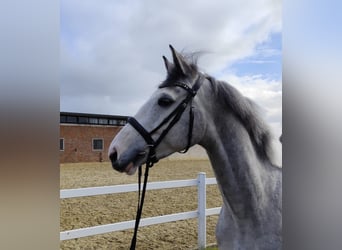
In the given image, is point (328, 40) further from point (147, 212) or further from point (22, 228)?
point (147, 212)

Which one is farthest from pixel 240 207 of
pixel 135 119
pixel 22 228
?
pixel 22 228

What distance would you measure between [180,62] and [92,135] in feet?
1.38

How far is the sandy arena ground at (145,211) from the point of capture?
1.83 meters

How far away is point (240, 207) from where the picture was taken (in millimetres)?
1306

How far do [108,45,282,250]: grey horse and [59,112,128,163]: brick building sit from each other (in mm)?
206

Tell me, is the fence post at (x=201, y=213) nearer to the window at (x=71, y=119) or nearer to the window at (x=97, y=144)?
the window at (x=97, y=144)

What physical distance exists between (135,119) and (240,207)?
1.80 feet

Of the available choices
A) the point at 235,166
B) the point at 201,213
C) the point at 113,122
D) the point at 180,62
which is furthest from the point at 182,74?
the point at 201,213

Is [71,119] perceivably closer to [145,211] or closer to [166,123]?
[166,123]

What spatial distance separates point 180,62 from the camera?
1213mm

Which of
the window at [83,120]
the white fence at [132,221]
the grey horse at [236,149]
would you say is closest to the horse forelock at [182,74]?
the grey horse at [236,149]

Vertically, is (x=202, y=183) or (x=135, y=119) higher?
(x=135, y=119)

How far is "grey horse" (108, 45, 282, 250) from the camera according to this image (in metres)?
1.23

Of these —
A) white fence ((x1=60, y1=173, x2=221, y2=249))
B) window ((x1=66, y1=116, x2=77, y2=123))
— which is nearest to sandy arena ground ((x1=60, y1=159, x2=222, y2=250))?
white fence ((x1=60, y1=173, x2=221, y2=249))
